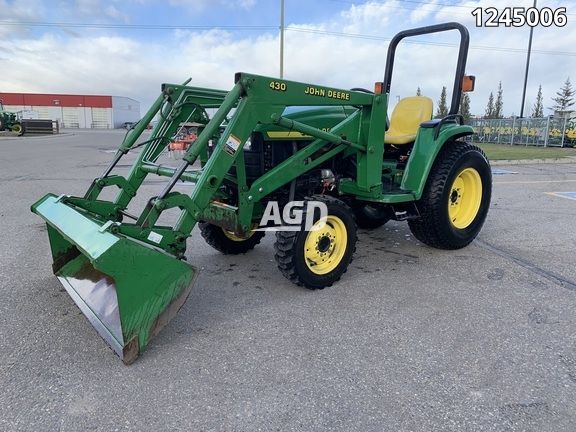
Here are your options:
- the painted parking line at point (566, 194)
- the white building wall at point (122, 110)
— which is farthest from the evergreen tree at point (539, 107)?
the white building wall at point (122, 110)

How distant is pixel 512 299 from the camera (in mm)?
3633

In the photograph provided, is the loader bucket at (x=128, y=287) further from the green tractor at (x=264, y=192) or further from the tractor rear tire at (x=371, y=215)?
the tractor rear tire at (x=371, y=215)

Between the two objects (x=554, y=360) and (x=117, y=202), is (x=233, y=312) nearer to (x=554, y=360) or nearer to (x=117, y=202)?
(x=117, y=202)

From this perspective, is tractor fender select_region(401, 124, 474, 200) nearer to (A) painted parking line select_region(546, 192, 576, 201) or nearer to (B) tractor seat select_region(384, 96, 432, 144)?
(B) tractor seat select_region(384, 96, 432, 144)

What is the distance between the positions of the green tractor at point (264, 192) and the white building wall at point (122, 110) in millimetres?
84427

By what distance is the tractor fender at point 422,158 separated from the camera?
14.4 feet

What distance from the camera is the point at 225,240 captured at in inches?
181

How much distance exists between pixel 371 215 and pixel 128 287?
11.4 feet

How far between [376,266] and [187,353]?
7.36 feet

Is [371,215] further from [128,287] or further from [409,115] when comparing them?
[128,287]

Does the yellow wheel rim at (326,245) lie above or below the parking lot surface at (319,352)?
above

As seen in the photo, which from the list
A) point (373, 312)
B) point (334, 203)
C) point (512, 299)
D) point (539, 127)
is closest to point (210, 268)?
point (334, 203)

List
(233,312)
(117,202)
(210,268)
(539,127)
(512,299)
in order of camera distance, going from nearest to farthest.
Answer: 1. (233,312)
2. (512,299)
3. (117,202)
4. (210,268)
5. (539,127)

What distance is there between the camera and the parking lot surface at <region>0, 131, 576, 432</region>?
225cm
